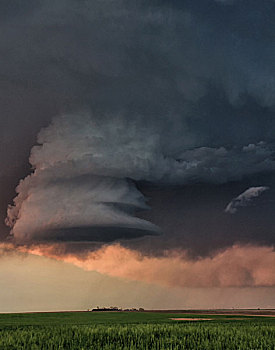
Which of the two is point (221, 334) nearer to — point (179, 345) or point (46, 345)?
point (179, 345)

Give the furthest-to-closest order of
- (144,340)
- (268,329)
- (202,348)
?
1. (268,329)
2. (144,340)
3. (202,348)

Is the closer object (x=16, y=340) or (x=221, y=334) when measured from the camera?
(x=16, y=340)

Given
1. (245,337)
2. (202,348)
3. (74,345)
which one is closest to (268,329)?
(245,337)

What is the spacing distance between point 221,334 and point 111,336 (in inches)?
250

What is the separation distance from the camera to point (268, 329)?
1150 inches

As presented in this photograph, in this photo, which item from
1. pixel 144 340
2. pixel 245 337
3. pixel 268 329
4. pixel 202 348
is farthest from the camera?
pixel 268 329

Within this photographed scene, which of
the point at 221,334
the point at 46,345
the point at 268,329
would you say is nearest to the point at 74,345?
the point at 46,345

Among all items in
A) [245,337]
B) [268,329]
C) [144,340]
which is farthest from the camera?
[268,329]

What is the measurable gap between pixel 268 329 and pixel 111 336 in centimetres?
1167

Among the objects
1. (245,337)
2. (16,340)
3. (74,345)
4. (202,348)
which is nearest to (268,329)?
(245,337)

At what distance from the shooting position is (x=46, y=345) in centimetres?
2102

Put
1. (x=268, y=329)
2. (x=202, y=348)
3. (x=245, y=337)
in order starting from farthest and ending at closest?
1. (x=268, y=329)
2. (x=245, y=337)
3. (x=202, y=348)

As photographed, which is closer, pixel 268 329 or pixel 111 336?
pixel 111 336

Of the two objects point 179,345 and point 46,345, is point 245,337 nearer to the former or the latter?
point 179,345
